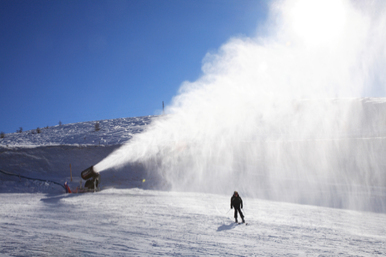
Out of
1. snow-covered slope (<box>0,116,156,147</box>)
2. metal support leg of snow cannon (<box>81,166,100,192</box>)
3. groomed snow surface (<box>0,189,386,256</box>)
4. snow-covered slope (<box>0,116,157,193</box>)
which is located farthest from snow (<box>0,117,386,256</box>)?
snow-covered slope (<box>0,116,156,147</box>)

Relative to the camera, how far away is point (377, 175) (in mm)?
18734

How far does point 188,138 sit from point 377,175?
17883 millimetres

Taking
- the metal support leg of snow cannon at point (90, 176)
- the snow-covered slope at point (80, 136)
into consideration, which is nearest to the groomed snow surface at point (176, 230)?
the metal support leg of snow cannon at point (90, 176)

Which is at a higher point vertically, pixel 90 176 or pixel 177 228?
pixel 90 176

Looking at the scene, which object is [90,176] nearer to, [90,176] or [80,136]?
[90,176]

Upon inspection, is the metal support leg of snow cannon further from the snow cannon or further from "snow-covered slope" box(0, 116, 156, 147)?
"snow-covered slope" box(0, 116, 156, 147)

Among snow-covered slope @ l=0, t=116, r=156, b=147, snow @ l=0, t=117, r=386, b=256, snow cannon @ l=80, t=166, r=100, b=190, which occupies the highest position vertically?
snow-covered slope @ l=0, t=116, r=156, b=147

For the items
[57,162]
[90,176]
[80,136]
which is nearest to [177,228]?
[90,176]

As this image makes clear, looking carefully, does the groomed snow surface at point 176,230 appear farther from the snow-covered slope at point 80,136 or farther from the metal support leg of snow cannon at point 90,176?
the snow-covered slope at point 80,136

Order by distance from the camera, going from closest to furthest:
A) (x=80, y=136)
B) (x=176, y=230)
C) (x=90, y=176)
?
(x=176, y=230) < (x=90, y=176) < (x=80, y=136)

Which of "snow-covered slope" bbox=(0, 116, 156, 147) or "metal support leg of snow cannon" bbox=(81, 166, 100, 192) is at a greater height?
"snow-covered slope" bbox=(0, 116, 156, 147)

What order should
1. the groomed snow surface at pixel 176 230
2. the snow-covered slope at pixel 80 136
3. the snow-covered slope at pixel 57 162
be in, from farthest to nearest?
the snow-covered slope at pixel 80 136 < the snow-covered slope at pixel 57 162 < the groomed snow surface at pixel 176 230

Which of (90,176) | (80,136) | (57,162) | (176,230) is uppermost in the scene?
(80,136)

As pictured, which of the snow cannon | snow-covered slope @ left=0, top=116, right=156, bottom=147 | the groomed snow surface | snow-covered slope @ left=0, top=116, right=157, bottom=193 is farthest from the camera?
snow-covered slope @ left=0, top=116, right=156, bottom=147
